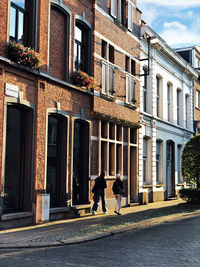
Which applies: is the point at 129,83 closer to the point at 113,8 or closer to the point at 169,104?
the point at 113,8

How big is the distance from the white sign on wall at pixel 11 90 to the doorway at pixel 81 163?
3956mm

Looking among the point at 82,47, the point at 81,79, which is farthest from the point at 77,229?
the point at 82,47

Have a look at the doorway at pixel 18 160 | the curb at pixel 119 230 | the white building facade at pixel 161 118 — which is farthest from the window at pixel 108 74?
the curb at pixel 119 230

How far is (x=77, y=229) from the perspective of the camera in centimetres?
1094

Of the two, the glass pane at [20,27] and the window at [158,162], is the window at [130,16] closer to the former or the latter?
the window at [158,162]

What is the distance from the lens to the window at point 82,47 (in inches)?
619

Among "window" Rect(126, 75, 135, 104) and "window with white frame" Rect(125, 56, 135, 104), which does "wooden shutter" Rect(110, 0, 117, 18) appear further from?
"window" Rect(126, 75, 135, 104)

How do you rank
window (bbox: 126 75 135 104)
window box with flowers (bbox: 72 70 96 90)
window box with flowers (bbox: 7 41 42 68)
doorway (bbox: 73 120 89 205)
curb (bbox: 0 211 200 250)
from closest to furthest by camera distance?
1. curb (bbox: 0 211 200 250)
2. window box with flowers (bbox: 7 41 42 68)
3. window box with flowers (bbox: 72 70 96 90)
4. doorway (bbox: 73 120 89 205)
5. window (bbox: 126 75 135 104)

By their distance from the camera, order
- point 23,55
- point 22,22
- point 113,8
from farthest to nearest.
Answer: point 113,8
point 22,22
point 23,55

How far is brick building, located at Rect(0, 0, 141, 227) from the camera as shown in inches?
468

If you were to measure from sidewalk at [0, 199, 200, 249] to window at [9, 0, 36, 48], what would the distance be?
574cm

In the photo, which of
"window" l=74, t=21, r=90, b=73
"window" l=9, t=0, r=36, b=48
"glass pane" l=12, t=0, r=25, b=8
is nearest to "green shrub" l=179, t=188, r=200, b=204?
"window" l=74, t=21, r=90, b=73

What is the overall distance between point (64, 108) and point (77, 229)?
190 inches

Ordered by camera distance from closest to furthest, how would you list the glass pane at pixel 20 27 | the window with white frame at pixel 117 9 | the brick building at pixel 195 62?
the glass pane at pixel 20 27, the window with white frame at pixel 117 9, the brick building at pixel 195 62
